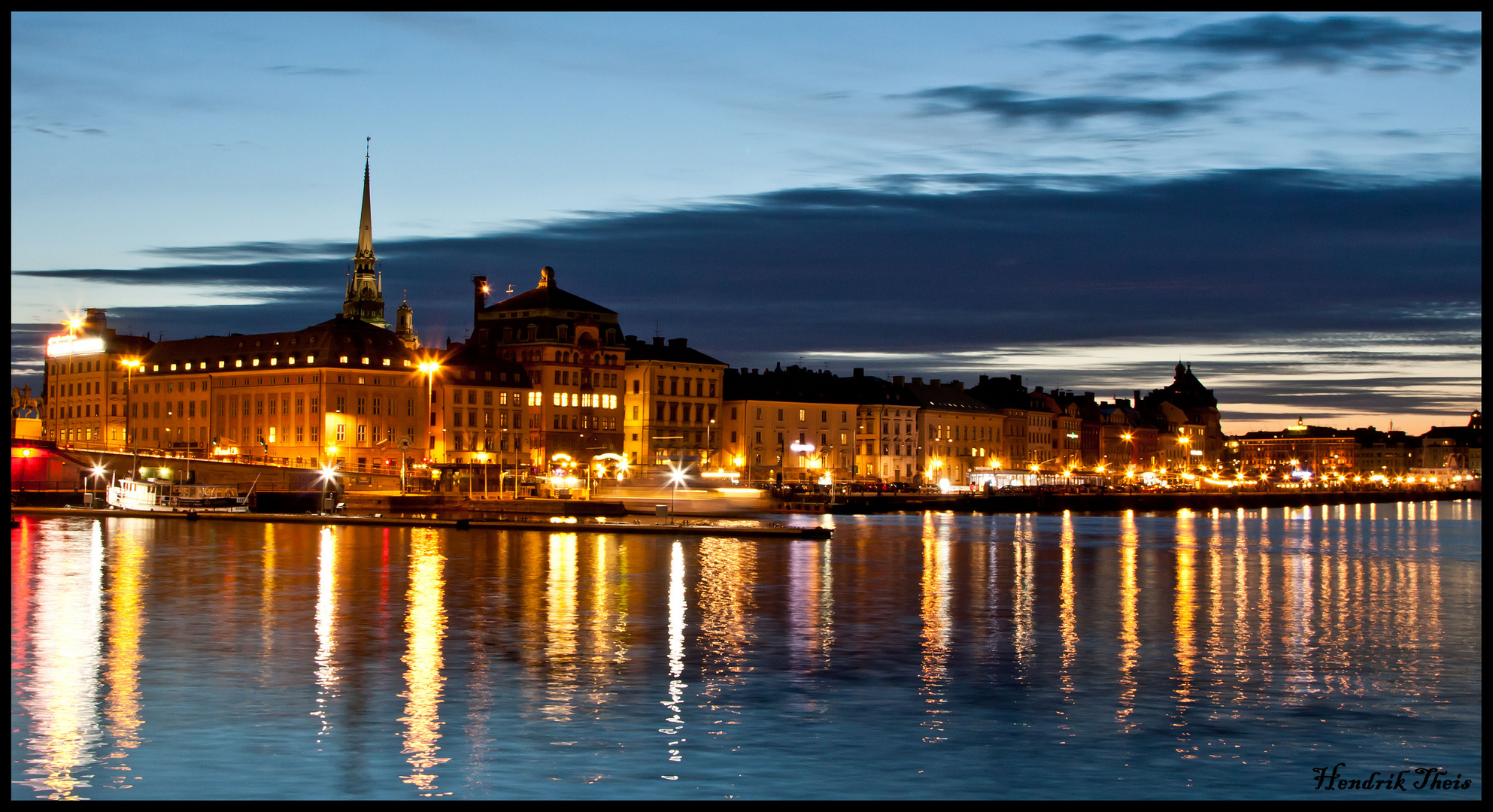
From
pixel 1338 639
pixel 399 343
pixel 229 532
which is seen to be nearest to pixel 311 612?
Answer: pixel 1338 639

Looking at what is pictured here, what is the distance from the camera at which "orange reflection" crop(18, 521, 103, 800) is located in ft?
60.6

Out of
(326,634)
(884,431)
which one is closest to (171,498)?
(326,634)

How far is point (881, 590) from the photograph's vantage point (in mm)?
45594

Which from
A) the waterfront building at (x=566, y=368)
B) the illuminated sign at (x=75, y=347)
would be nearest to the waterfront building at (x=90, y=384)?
the illuminated sign at (x=75, y=347)

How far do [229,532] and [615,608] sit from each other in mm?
42670

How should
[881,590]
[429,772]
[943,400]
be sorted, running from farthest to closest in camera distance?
[943,400]
[881,590]
[429,772]

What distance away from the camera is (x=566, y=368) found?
445 feet

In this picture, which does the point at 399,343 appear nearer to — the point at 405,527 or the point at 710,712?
the point at 405,527

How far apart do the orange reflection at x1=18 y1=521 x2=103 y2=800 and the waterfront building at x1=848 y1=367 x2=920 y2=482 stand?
366 ft

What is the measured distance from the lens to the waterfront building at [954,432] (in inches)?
6486

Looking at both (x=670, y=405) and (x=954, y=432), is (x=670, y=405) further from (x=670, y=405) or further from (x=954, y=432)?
(x=954, y=432)

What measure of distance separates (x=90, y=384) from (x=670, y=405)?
5434 centimetres

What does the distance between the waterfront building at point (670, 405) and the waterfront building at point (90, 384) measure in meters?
43.9

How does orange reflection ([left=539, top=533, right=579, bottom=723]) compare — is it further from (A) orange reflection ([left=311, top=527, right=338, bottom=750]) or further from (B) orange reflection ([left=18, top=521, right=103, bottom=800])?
(B) orange reflection ([left=18, top=521, right=103, bottom=800])
